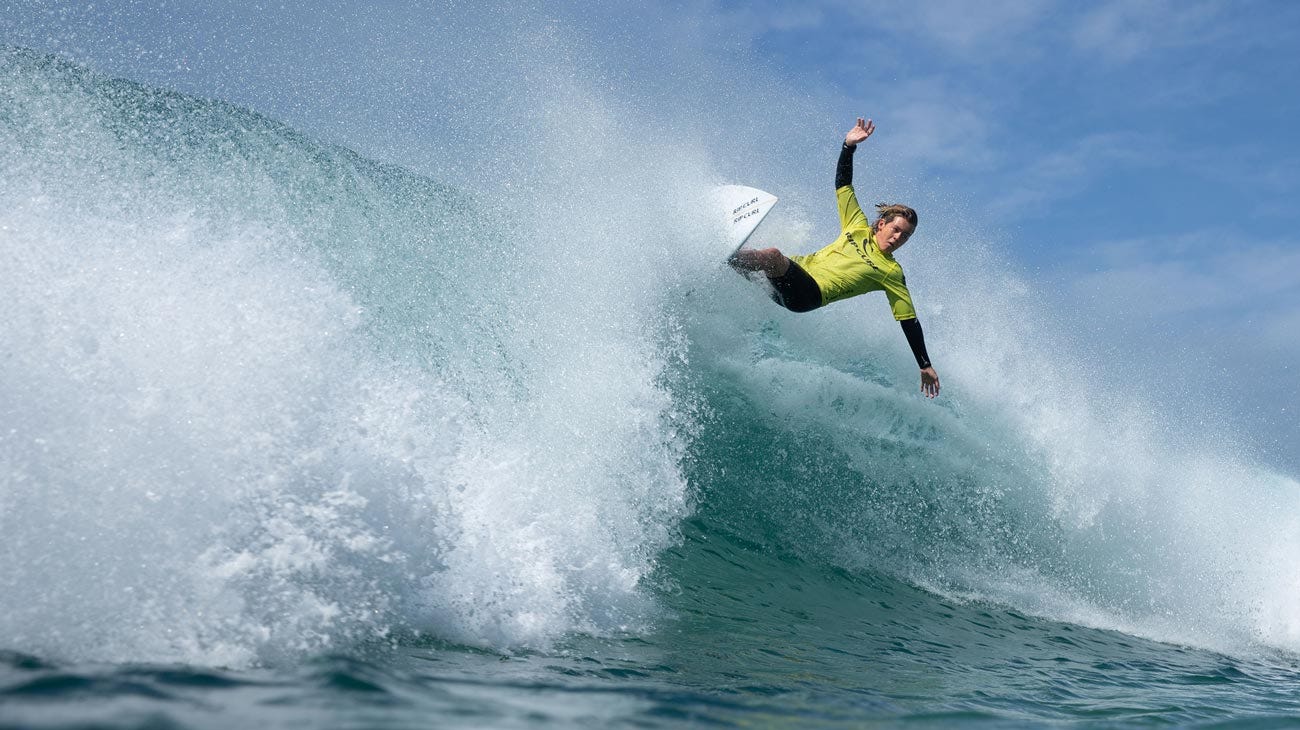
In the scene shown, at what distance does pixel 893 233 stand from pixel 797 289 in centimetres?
93

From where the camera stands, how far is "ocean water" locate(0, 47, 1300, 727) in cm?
305

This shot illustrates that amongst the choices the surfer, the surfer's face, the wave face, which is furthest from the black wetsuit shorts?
the wave face

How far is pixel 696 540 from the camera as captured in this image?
6.78 m

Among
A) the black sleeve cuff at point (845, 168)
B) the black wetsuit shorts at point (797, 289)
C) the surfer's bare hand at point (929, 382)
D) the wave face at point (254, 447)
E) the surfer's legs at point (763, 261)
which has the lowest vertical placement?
the wave face at point (254, 447)

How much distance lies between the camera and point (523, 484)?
459 cm

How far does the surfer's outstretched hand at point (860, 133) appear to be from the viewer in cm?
703

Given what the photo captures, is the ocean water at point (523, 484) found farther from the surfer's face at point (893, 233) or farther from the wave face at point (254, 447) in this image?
the surfer's face at point (893, 233)

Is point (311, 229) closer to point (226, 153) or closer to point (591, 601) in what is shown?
point (226, 153)

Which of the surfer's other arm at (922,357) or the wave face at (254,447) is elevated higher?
the surfer's other arm at (922,357)

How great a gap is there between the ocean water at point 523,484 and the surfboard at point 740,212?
1.06 ft

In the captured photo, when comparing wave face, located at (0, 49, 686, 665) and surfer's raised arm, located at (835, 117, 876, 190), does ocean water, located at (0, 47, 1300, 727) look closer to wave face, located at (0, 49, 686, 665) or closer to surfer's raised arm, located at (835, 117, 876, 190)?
wave face, located at (0, 49, 686, 665)

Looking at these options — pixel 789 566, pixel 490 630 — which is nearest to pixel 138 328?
pixel 490 630

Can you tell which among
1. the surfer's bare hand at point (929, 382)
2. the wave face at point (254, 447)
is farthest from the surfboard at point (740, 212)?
the wave face at point (254, 447)

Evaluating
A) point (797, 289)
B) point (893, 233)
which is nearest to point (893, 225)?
point (893, 233)
